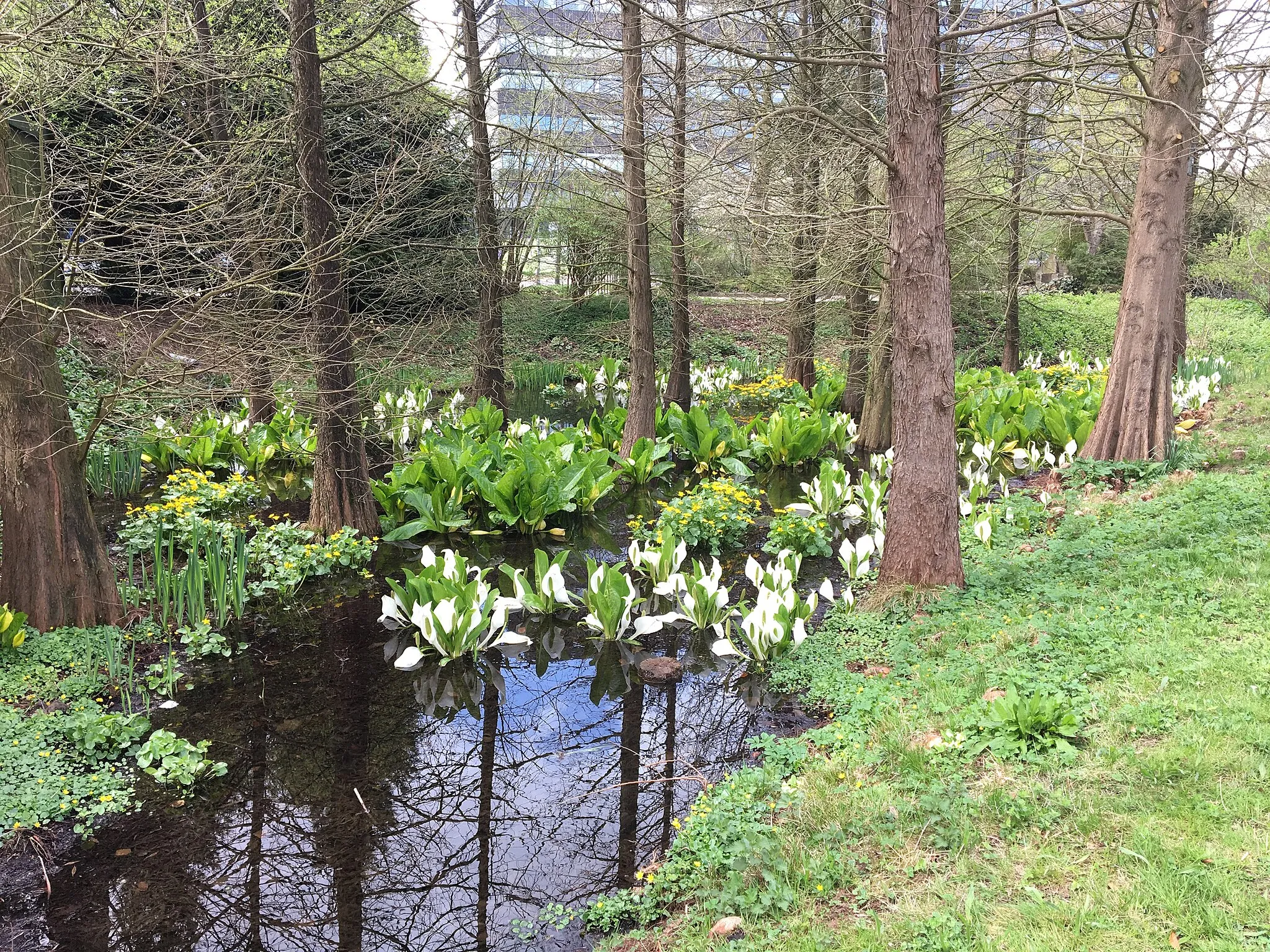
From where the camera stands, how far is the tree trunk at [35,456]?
18.0ft

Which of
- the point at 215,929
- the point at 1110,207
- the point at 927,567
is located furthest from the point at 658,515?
the point at 1110,207

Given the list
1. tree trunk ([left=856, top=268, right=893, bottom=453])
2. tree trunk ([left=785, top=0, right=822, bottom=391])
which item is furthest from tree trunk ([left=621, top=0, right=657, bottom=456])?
tree trunk ([left=856, top=268, right=893, bottom=453])

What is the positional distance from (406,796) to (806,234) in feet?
25.0

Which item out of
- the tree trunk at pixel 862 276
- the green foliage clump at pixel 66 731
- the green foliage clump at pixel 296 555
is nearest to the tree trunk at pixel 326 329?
the green foliage clump at pixel 296 555

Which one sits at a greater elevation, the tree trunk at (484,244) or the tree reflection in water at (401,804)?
the tree trunk at (484,244)

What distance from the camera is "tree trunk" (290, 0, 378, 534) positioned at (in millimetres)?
7582

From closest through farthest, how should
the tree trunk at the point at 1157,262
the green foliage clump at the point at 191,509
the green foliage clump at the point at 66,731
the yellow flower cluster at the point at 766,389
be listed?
the green foliage clump at the point at 66,731 < the green foliage clump at the point at 191,509 < the tree trunk at the point at 1157,262 < the yellow flower cluster at the point at 766,389

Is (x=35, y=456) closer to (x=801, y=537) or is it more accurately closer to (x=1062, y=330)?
(x=801, y=537)

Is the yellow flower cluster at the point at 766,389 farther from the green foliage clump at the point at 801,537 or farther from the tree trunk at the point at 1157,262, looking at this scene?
the green foliage clump at the point at 801,537

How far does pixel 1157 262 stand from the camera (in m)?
8.77

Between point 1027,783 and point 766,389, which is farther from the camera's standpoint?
point 766,389

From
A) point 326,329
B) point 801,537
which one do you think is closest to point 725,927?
point 801,537

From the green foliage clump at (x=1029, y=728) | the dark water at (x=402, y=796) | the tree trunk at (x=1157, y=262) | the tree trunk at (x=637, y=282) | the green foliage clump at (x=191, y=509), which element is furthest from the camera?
the tree trunk at (x=637, y=282)

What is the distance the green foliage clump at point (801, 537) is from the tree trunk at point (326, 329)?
3820mm
